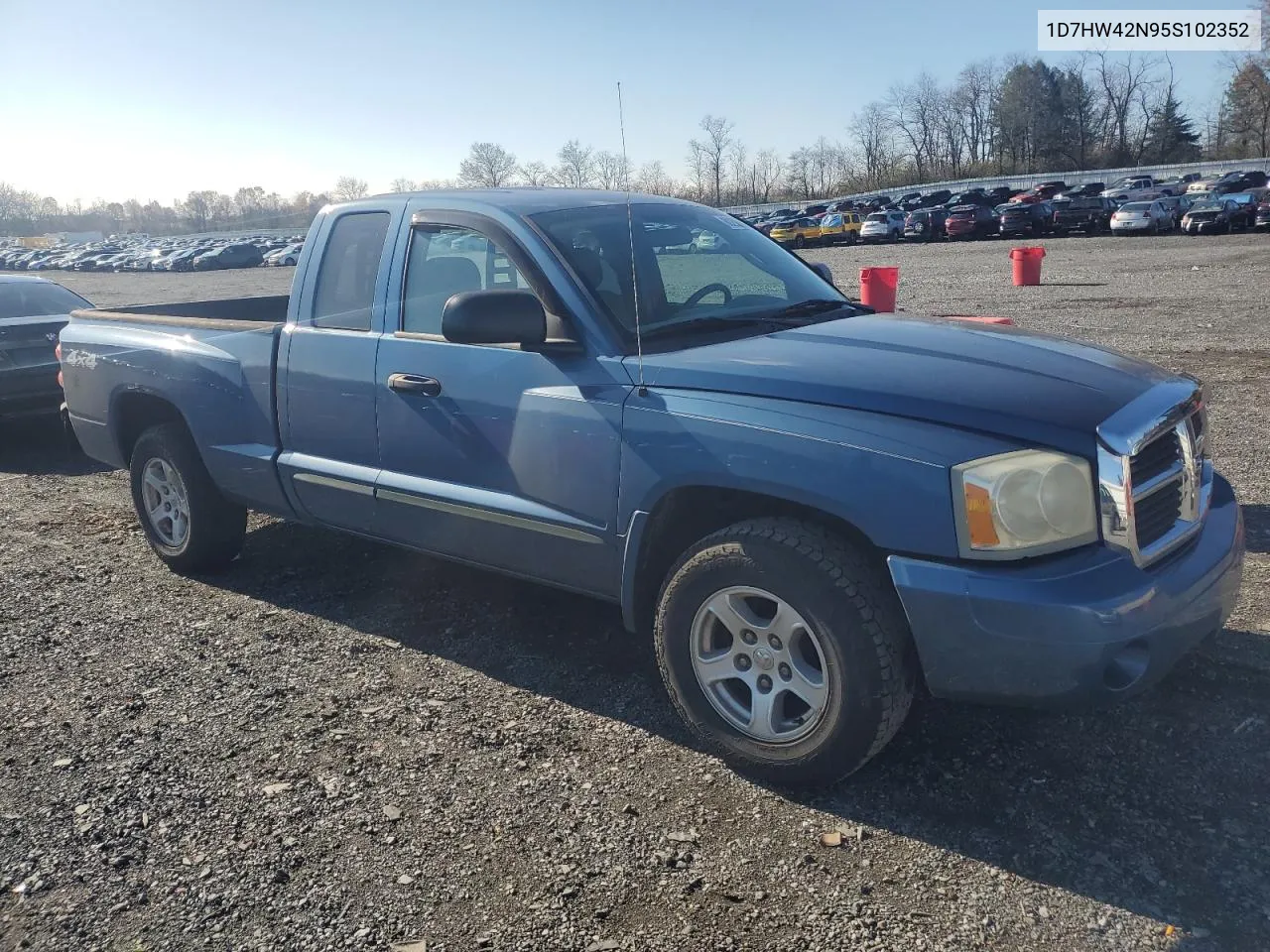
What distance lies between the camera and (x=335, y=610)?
4.98m

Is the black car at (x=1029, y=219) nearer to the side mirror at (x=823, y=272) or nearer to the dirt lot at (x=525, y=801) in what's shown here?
the dirt lot at (x=525, y=801)

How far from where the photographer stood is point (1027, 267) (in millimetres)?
19578

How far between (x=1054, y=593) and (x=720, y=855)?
1.18 meters

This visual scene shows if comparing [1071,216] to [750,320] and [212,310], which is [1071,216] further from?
[750,320]

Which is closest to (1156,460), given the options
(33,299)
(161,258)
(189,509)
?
(189,509)

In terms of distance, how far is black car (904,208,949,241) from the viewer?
4281cm

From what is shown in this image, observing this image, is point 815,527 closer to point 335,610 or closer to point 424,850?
point 424,850

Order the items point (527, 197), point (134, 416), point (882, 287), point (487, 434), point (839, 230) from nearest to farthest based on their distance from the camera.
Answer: point (487, 434) < point (527, 197) < point (134, 416) < point (882, 287) < point (839, 230)

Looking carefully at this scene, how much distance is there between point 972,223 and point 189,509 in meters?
40.2

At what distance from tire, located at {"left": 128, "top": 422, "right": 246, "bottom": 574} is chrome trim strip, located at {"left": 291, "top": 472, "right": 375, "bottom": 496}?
0.91 metres

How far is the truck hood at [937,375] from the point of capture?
2914 mm

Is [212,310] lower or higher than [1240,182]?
lower

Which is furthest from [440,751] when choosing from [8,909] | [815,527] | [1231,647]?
[1231,647]

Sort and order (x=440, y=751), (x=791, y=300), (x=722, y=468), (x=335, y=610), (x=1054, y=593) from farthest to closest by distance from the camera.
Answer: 1. (x=335, y=610)
2. (x=791, y=300)
3. (x=440, y=751)
4. (x=722, y=468)
5. (x=1054, y=593)
